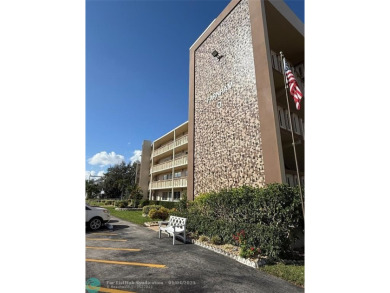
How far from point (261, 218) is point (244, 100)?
21.1 ft

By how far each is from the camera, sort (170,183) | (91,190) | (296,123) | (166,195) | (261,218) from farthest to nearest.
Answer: (91,190) < (166,195) < (170,183) < (296,123) < (261,218)

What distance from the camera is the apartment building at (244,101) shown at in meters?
10.7

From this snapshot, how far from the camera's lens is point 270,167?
998 centimetres

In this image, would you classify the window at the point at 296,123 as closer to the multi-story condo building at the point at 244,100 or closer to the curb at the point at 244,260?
the multi-story condo building at the point at 244,100

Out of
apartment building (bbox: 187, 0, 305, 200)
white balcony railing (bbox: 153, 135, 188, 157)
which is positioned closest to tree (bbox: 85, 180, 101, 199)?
white balcony railing (bbox: 153, 135, 188, 157)

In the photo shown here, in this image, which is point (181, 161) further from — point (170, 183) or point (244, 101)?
point (244, 101)

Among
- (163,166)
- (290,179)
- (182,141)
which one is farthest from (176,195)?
(290,179)

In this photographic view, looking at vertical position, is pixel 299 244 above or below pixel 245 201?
below

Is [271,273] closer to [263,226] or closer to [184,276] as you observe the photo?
[263,226]

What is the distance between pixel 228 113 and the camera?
43.7 feet

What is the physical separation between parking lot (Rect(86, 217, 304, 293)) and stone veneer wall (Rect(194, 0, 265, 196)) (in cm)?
510
